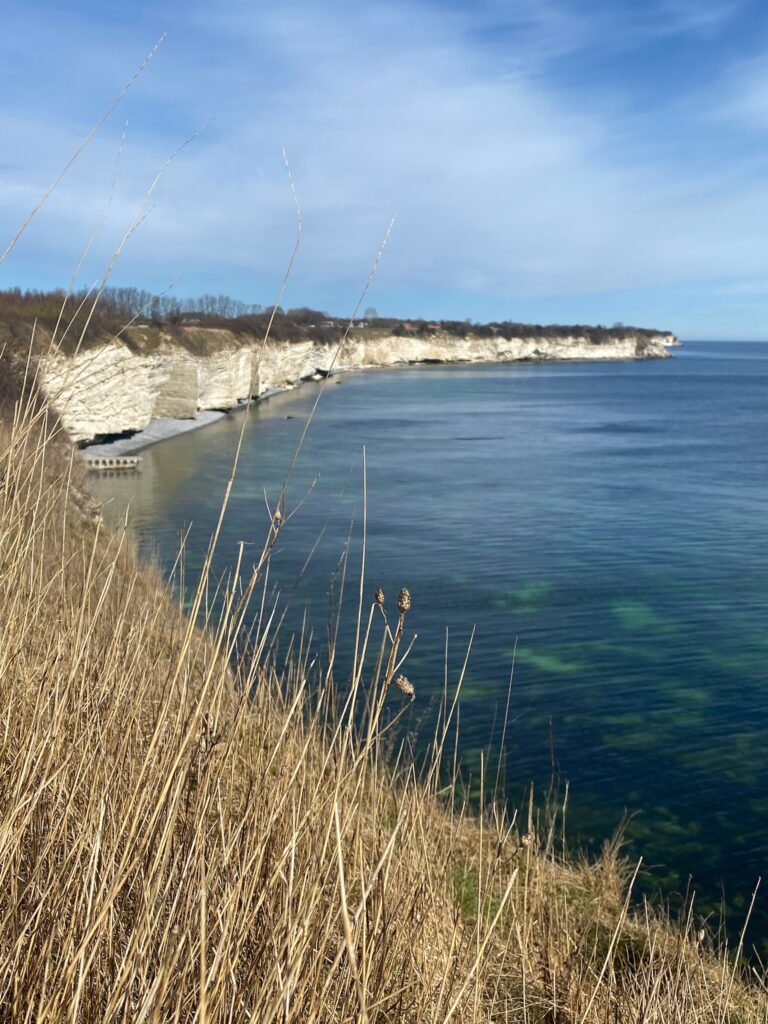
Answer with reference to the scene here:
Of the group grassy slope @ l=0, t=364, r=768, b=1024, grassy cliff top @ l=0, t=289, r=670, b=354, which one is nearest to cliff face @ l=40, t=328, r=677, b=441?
grassy cliff top @ l=0, t=289, r=670, b=354

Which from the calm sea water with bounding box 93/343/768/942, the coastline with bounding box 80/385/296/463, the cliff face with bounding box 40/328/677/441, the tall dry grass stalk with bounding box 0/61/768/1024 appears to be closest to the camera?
the tall dry grass stalk with bounding box 0/61/768/1024

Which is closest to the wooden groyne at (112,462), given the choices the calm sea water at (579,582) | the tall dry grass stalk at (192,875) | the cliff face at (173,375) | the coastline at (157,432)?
the coastline at (157,432)

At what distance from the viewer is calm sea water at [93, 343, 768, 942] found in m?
8.99

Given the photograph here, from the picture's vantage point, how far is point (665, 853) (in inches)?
315

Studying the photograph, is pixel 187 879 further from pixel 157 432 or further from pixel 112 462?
pixel 157 432

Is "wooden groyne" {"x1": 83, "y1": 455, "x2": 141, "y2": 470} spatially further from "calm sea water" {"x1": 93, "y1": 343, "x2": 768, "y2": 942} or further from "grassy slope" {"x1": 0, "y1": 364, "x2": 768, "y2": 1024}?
"grassy slope" {"x1": 0, "y1": 364, "x2": 768, "y2": 1024}

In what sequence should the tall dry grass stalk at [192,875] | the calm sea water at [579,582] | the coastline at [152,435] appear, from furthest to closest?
the coastline at [152,435], the calm sea water at [579,582], the tall dry grass stalk at [192,875]

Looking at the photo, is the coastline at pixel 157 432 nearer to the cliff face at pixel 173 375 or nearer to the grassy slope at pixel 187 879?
the cliff face at pixel 173 375

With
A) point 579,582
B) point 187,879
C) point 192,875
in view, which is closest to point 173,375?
point 579,582

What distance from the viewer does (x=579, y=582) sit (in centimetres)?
1605

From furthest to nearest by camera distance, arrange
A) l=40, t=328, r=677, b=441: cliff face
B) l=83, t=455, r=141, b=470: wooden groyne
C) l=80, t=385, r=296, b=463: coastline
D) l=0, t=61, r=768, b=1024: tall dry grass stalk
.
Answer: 1. l=80, t=385, r=296, b=463: coastline
2. l=83, t=455, r=141, b=470: wooden groyne
3. l=40, t=328, r=677, b=441: cliff face
4. l=0, t=61, r=768, b=1024: tall dry grass stalk

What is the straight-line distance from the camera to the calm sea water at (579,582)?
8.99m

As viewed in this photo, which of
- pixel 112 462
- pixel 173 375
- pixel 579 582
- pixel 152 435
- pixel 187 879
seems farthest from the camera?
pixel 173 375

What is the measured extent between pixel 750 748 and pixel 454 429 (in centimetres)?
3439
